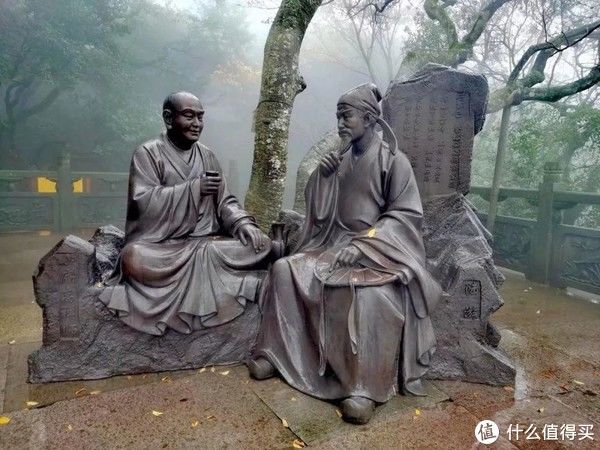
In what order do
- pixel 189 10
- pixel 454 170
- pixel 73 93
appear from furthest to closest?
pixel 189 10 → pixel 73 93 → pixel 454 170

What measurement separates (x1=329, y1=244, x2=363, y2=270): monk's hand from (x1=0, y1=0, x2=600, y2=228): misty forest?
2460 mm

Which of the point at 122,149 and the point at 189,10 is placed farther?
the point at 189,10

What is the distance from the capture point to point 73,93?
15219mm

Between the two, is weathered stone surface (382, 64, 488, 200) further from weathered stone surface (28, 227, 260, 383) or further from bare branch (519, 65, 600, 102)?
bare branch (519, 65, 600, 102)

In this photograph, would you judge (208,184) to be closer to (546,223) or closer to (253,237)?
(253,237)

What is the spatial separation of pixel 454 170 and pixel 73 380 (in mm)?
3626

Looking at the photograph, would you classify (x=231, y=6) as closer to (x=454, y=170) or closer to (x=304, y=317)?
(x=454, y=170)

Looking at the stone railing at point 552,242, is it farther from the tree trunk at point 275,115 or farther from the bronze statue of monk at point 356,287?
the bronze statue of monk at point 356,287

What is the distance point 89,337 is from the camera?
3.27 metres

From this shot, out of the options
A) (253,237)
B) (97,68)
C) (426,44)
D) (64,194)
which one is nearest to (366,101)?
(253,237)

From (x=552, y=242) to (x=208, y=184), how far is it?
5550 mm

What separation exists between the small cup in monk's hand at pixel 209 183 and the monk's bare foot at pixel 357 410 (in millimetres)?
1897

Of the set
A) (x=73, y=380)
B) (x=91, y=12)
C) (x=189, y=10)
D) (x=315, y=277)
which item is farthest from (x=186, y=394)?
(x=189, y=10)

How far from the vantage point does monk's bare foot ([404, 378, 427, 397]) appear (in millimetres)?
3062
